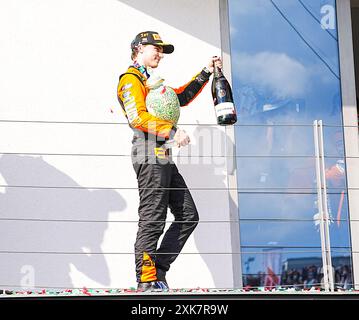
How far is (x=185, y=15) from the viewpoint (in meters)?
3.54

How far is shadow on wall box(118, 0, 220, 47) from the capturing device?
3529 millimetres

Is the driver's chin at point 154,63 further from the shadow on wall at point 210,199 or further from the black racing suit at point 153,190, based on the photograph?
the shadow on wall at point 210,199

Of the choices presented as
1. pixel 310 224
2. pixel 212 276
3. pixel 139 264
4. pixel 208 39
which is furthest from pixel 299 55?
pixel 139 264

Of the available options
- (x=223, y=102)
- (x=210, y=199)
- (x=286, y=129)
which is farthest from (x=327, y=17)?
(x=210, y=199)

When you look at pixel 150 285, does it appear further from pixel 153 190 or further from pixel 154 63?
pixel 154 63

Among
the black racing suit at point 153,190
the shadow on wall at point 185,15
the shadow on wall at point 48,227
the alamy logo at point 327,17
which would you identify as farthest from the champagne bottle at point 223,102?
the alamy logo at point 327,17

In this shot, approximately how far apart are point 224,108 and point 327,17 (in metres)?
0.79

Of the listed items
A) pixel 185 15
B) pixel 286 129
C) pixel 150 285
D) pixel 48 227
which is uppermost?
pixel 185 15

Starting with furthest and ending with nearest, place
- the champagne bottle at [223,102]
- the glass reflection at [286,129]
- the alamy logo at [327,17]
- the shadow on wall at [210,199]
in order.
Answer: the alamy logo at [327,17]
the glass reflection at [286,129]
the shadow on wall at [210,199]
the champagne bottle at [223,102]

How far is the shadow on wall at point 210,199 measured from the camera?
134 inches

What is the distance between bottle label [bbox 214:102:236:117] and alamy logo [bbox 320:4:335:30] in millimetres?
743

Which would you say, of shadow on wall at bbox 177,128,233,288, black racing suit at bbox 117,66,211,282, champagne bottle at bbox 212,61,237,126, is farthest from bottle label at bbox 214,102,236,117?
shadow on wall at bbox 177,128,233,288

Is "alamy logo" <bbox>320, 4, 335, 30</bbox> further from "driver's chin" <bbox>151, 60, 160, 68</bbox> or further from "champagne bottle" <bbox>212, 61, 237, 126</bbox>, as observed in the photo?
"driver's chin" <bbox>151, 60, 160, 68</bbox>

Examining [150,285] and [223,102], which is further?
[223,102]
